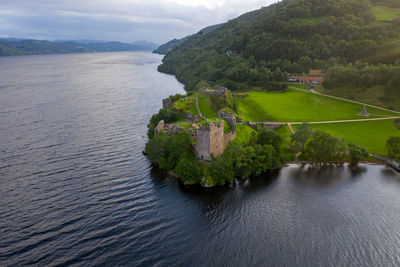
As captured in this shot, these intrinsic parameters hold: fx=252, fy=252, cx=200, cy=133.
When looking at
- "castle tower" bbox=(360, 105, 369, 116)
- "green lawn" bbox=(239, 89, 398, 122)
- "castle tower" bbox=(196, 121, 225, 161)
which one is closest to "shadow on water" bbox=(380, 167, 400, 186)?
"green lawn" bbox=(239, 89, 398, 122)

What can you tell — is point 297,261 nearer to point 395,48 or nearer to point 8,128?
point 8,128

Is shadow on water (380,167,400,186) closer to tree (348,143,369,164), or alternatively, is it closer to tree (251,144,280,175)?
tree (348,143,369,164)

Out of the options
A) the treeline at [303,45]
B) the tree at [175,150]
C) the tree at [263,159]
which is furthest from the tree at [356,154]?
Answer: the treeline at [303,45]

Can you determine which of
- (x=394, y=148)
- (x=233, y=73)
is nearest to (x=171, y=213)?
(x=394, y=148)

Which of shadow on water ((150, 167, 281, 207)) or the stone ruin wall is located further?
the stone ruin wall

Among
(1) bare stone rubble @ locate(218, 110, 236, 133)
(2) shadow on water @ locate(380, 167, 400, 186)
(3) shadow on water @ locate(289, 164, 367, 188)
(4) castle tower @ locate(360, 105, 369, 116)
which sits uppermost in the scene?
(4) castle tower @ locate(360, 105, 369, 116)

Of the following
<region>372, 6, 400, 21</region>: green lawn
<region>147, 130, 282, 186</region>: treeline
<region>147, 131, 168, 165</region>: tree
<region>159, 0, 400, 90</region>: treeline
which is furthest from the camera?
<region>372, 6, 400, 21</region>: green lawn

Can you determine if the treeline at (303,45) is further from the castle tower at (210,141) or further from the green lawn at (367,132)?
the castle tower at (210,141)
